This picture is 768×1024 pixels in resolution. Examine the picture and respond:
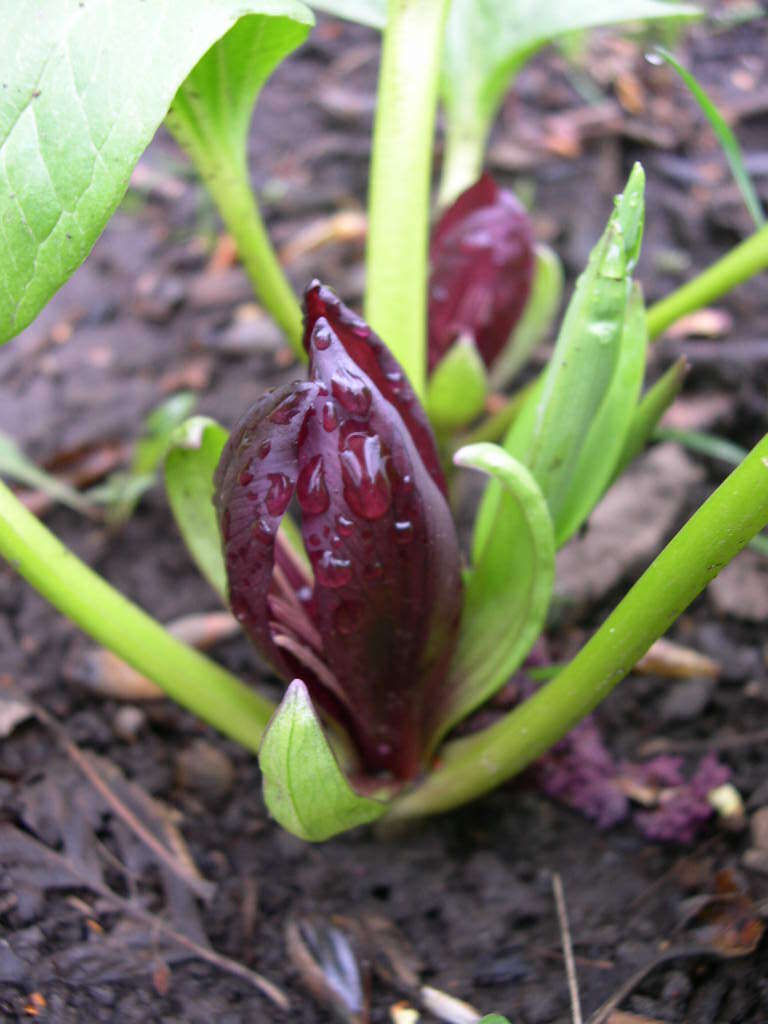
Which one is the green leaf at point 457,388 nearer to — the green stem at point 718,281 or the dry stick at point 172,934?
the green stem at point 718,281

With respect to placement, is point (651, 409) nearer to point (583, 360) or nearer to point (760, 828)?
point (583, 360)

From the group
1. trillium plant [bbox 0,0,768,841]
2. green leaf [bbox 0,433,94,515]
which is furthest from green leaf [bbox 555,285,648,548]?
green leaf [bbox 0,433,94,515]

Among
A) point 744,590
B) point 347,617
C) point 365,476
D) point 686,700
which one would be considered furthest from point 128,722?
point 744,590

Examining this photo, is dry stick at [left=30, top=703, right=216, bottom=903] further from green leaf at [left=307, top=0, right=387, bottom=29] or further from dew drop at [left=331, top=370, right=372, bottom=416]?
green leaf at [left=307, top=0, right=387, bottom=29]

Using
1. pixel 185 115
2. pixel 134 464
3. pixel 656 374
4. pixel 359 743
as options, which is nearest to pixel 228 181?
pixel 185 115

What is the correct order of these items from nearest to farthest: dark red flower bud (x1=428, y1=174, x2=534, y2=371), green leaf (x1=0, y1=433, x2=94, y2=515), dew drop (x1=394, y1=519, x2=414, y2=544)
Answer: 1. dew drop (x1=394, y1=519, x2=414, y2=544)
2. dark red flower bud (x1=428, y1=174, x2=534, y2=371)
3. green leaf (x1=0, y1=433, x2=94, y2=515)

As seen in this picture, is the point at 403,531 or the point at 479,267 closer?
the point at 403,531

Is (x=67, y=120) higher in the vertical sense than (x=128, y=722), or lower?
higher
